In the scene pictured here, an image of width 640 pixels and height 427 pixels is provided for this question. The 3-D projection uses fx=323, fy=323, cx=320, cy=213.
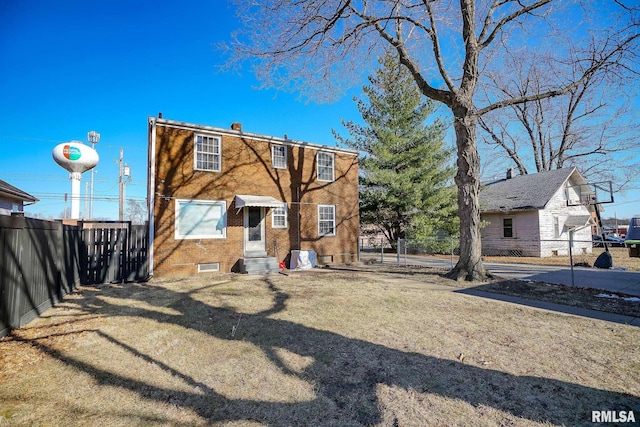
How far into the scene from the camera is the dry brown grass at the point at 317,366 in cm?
288

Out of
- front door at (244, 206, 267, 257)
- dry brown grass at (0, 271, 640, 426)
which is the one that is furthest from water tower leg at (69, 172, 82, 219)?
dry brown grass at (0, 271, 640, 426)

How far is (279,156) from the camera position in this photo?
13930 mm

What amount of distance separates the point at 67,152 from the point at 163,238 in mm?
8553

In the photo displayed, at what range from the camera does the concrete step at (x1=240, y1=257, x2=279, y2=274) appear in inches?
478

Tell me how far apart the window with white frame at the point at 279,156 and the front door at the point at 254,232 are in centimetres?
210

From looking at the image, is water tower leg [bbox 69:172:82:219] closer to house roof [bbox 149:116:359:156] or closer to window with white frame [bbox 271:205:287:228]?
house roof [bbox 149:116:359:156]

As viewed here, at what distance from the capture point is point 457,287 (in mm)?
8906

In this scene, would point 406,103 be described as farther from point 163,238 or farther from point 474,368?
point 474,368

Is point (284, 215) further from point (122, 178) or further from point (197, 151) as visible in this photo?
point (122, 178)

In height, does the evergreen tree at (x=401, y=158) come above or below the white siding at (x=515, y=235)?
above

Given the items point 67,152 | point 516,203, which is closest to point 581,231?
point 516,203

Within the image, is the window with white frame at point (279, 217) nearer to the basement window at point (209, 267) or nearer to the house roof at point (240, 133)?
the basement window at point (209, 267)

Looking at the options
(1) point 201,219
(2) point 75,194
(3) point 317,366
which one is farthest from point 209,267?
(3) point 317,366

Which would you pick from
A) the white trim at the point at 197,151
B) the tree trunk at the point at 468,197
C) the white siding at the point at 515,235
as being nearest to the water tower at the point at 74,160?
the white trim at the point at 197,151
